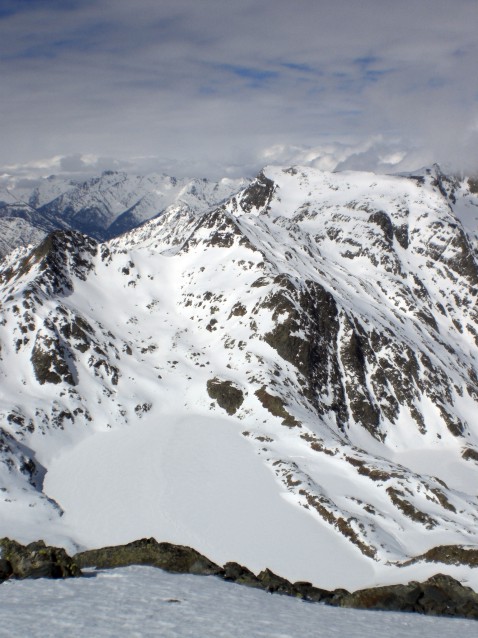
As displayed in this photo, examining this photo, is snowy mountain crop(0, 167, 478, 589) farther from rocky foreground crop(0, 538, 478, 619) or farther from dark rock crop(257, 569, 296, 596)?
dark rock crop(257, 569, 296, 596)

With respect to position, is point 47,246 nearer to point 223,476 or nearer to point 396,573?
point 223,476

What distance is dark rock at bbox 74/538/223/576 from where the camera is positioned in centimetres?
2167

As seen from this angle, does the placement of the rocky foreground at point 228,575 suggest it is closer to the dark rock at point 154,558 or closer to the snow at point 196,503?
the dark rock at point 154,558

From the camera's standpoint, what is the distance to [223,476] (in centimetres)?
6962

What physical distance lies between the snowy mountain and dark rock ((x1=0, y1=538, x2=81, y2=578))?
111ft

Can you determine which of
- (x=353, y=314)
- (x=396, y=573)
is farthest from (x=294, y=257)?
(x=396, y=573)

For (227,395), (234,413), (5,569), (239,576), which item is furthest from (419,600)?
(227,395)

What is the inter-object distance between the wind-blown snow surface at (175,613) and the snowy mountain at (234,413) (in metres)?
27.5

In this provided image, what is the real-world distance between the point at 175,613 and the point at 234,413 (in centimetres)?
7574

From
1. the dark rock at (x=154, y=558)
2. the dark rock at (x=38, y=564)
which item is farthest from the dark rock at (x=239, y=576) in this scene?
the dark rock at (x=38, y=564)

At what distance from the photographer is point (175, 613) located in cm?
1557

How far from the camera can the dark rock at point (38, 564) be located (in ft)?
62.7

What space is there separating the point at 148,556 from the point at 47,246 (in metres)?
107

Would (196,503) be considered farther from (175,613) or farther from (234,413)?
(175,613)
